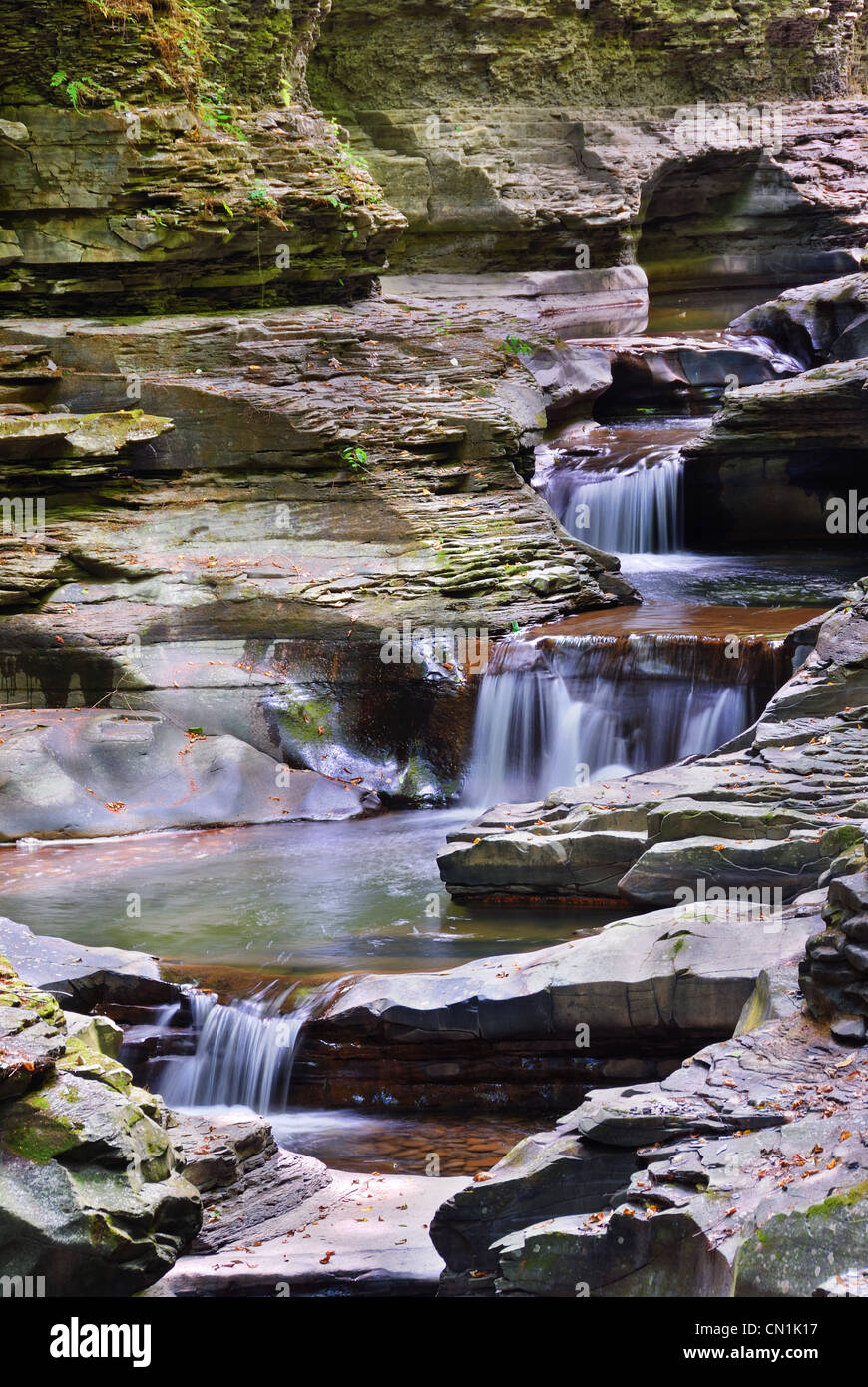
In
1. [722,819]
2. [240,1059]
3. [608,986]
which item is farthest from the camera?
[722,819]

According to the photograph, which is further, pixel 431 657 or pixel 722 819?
pixel 431 657

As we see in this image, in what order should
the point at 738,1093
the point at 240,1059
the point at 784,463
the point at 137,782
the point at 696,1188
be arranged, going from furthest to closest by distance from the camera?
the point at 784,463 → the point at 137,782 → the point at 240,1059 → the point at 738,1093 → the point at 696,1188

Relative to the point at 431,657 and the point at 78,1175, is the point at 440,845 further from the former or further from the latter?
the point at 78,1175

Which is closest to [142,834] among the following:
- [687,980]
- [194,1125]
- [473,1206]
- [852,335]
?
[194,1125]

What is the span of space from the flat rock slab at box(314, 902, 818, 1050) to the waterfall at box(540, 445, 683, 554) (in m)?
8.82

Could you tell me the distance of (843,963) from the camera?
514 centimetres

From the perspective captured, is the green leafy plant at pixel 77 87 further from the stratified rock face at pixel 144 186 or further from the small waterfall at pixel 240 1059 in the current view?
the small waterfall at pixel 240 1059

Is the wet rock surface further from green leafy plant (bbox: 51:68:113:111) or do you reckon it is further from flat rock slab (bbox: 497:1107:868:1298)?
green leafy plant (bbox: 51:68:113:111)

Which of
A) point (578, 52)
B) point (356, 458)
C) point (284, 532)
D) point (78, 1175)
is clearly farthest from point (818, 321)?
point (78, 1175)

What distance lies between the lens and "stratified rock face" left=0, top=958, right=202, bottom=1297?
14.8 ft

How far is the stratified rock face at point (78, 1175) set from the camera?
452 centimetres

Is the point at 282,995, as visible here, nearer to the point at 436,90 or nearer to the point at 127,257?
the point at 127,257

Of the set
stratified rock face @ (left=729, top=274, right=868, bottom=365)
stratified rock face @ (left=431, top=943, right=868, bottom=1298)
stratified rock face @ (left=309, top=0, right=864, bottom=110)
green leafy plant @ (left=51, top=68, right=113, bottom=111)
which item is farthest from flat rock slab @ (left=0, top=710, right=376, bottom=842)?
stratified rock face @ (left=309, top=0, right=864, bottom=110)

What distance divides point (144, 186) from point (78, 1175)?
39.9 ft
